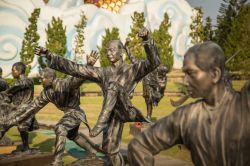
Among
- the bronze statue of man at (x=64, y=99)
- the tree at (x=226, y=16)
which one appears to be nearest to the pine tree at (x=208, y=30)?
the tree at (x=226, y=16)

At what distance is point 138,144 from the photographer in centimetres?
206

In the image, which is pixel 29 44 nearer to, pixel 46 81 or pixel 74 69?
pixel 46 81

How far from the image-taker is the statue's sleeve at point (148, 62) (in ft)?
16.2

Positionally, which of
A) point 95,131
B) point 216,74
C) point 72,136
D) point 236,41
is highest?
point 236,41

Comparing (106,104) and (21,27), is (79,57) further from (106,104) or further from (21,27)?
(106,104)

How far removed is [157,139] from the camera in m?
2.05

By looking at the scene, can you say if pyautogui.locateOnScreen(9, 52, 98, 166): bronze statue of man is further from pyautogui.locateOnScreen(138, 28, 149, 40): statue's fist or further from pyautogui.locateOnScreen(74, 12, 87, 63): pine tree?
pyautogui.locateOnScreen(74, 12, 87, 63): pine tree

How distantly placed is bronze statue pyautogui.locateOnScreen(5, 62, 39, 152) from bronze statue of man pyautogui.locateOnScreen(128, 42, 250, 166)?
6.00 m

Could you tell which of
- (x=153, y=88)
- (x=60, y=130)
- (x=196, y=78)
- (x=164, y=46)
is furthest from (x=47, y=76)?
(x=164, y=46)

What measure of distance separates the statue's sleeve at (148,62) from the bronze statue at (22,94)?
323 centimetres

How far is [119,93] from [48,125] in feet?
28.2

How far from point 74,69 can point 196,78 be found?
12.0 feet

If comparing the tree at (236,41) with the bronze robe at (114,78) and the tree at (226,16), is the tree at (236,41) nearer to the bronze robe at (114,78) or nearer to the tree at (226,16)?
the tree at (226,16)

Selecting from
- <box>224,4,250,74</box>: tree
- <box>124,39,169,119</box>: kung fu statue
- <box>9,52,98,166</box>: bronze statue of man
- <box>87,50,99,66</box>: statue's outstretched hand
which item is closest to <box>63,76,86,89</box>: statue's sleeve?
<box>9,52,98,166</box>: bronze statue of man
